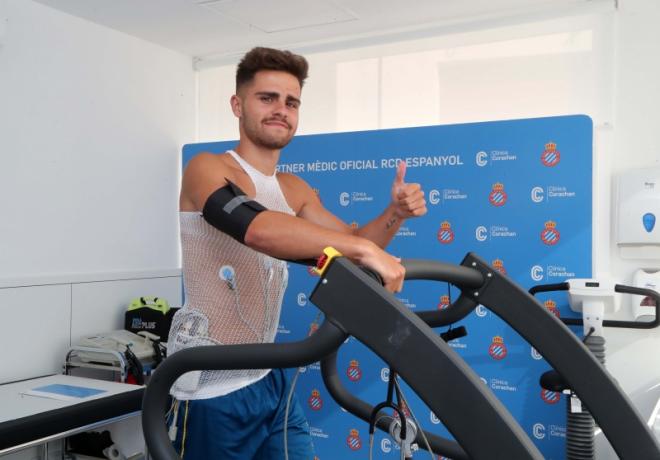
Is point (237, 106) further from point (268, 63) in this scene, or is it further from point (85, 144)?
point (85, 144)

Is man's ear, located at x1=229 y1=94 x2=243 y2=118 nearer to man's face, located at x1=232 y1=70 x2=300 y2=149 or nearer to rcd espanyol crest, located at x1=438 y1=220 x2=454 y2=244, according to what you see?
man's face, located at x1=232 y1=70 x2=300 y2=149

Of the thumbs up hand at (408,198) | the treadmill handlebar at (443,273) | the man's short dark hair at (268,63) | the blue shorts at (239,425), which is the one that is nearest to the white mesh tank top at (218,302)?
the blue shorts at (239,425)

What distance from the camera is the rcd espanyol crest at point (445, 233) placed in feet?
11.6

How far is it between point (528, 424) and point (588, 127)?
60.4 inches

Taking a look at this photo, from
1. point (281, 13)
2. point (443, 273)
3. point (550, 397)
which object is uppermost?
point (281, 13)

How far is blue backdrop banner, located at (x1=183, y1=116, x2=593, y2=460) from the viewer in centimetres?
323

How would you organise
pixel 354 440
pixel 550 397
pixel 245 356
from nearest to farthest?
1. pixel 245 356
2. pixel 550 397
3. pixel 354 440

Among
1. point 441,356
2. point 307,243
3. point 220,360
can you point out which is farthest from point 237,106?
point 441,356

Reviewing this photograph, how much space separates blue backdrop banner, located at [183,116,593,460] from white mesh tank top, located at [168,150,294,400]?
5.93 feet

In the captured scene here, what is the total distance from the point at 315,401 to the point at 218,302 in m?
2.20

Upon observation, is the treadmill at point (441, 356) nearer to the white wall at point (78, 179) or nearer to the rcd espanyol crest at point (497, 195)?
the rcd espanyol crest at point (497, 195)

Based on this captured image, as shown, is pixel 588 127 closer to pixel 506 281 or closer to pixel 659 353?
pixel 659 353

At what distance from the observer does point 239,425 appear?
5.95 feet

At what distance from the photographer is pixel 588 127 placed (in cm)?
320
